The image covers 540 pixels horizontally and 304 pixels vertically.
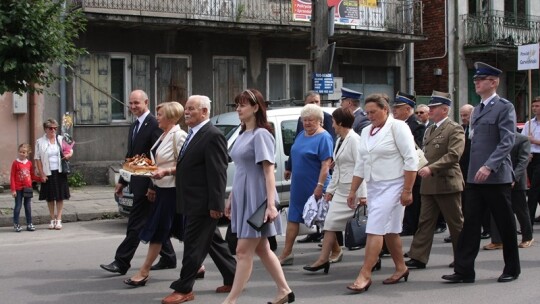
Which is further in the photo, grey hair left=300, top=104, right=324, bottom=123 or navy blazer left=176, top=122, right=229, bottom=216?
grey hair left=300, top=104, right=324, bottom=123

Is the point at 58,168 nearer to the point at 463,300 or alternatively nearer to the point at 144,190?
the point at 144,190

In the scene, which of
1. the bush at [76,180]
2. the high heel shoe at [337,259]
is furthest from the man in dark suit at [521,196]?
the bush at [76,180]

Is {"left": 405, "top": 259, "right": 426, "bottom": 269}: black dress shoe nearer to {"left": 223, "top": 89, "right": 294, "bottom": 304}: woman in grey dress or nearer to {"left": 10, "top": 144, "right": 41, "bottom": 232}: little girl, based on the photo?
{"left": 223, "top": 89, "right": 294, "bottom": 304}: woman in grey dress

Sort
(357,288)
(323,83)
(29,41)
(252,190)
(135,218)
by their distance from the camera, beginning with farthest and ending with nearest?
(323,83), (29,41), (135,218), (357,288), (252,190)

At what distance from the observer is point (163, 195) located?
293 inches

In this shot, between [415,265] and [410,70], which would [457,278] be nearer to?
[415,265]

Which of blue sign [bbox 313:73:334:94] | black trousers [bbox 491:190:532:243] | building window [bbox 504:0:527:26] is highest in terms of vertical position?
building window [bbox 504:0:527:26]

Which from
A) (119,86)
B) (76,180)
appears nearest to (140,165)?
(76,180)

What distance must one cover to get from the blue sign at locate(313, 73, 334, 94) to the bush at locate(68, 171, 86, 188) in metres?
6.10

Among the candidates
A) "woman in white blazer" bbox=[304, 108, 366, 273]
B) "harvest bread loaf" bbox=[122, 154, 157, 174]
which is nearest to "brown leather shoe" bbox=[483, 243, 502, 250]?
"woman in white blazer" bbox=[304, 108, 366, 273]

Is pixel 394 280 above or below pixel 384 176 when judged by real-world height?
below

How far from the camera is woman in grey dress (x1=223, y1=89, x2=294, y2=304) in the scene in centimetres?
614

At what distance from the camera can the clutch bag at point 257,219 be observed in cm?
604

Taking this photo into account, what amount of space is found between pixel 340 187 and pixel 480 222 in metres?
1.53
